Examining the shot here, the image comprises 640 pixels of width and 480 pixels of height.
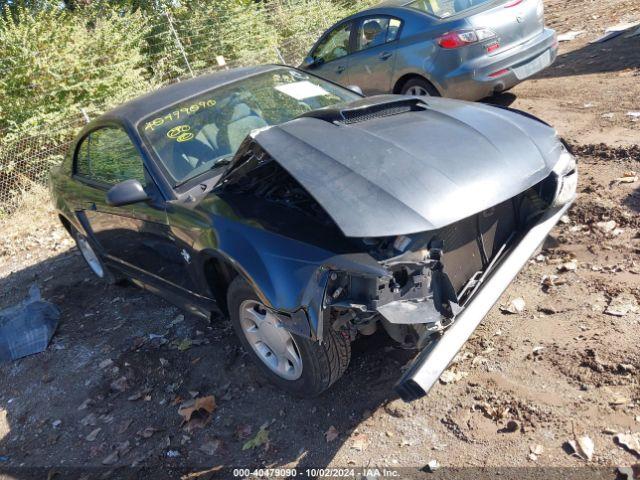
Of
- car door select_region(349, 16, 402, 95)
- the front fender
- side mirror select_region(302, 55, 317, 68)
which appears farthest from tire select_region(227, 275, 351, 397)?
side mirror select_region(302, 55, 317, 68)

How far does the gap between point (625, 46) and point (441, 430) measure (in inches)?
295

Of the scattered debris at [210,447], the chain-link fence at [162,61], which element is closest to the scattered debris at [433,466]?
the scattered debris at [210,447]

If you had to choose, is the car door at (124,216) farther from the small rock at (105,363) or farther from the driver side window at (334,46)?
the driver side window at (334,46)

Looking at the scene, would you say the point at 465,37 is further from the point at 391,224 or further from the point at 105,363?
the point at 105,363

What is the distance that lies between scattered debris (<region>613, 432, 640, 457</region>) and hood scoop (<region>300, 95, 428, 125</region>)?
224 cm

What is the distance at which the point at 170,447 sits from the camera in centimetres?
338

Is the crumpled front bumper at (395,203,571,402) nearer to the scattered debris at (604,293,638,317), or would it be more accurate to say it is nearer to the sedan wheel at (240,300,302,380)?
the scattered debris at (604,293,638,317)

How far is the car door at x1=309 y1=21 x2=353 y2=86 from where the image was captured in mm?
8133

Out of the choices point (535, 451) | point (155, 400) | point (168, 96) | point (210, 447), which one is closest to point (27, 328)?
point (155, 400)

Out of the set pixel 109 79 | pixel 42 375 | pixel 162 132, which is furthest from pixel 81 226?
pixel 109 79

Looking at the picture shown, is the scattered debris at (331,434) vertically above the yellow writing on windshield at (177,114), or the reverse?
the yellow writing on windshield at (177,114)

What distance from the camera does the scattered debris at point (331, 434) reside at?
3.05 m

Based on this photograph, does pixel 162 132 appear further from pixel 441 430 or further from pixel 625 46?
pixel 625 46

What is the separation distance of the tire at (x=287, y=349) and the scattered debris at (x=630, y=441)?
135cm
